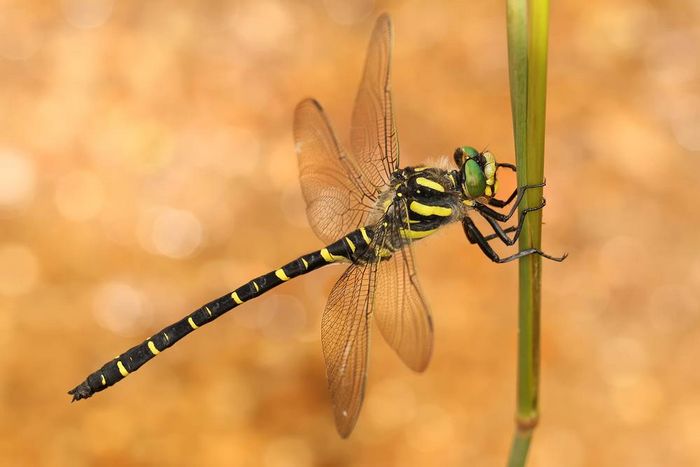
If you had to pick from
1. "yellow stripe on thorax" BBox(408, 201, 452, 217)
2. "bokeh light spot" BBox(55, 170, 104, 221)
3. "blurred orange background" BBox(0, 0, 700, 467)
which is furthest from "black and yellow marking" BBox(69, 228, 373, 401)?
"bokeh light spot" BBox(55, 170, 104, 221)

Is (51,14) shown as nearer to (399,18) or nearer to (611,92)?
(399,18)

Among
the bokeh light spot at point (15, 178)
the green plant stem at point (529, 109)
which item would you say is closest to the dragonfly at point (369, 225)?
the green plant stem at point (529, 109)

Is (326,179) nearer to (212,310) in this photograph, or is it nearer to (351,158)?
(351,158)

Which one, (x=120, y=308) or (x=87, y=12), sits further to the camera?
(x=87, y=12)

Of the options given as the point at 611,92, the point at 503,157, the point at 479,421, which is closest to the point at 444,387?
the point at 479,421

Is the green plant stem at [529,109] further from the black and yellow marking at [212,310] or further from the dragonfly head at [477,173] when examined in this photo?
the black and yellow marking at [212,310]

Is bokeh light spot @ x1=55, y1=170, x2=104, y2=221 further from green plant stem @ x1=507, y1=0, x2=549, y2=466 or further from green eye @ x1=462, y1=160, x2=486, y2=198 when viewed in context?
green plant stem @ x1=507, y1=0, x2=549, y2=466

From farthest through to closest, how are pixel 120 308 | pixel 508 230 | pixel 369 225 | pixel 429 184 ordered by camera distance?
pixel 120 308, pixel 369 225, pixel 429 184, pixel 508 230

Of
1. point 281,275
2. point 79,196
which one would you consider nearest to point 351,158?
point 281,275
